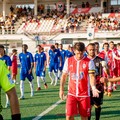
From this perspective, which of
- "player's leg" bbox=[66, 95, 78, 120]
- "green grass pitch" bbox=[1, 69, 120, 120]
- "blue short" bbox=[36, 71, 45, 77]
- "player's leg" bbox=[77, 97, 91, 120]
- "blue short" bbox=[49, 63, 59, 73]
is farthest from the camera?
"blue short" bbox=[49, 63, 59, 73]

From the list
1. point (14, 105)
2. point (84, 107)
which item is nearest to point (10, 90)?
point (14, 105)

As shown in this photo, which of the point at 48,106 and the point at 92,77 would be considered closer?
the point at 92,77

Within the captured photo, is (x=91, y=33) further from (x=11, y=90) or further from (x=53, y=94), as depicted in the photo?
(x=11, y=90)

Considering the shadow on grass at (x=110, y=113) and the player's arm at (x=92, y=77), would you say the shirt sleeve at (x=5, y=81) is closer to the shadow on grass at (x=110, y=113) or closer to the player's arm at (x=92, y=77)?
the player's arm at (x=92, y=77)

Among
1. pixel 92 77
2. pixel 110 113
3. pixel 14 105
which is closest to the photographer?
pixel 14 105

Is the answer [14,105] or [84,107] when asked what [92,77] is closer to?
[84,107]

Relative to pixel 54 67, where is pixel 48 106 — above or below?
below

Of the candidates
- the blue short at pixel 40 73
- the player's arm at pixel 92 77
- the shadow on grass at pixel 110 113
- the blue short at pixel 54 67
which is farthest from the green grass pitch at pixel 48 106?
the blue short at pixel 54 67

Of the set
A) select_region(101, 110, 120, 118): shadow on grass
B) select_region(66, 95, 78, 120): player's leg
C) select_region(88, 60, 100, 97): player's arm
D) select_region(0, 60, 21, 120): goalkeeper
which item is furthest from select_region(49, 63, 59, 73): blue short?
select_region(0, 60, 21, 120): goalkeeper

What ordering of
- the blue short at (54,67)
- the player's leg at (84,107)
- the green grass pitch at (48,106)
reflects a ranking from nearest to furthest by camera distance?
the player's leg at (84,107) → the green grass pitch at (48,106) → the blue short at (54,67)

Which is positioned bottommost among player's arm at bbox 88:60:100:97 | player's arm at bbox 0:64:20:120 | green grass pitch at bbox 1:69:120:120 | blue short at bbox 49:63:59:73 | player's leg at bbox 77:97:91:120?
green grass pitch at bbox 1:69:120:120

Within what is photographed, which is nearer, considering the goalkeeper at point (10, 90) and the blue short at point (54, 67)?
the goalkeeper at point (10, 90)

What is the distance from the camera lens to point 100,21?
1572 inches

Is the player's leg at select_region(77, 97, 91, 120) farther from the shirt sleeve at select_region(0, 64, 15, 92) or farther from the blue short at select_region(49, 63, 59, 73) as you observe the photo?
the blue short at select_region(49, 63, 59, 73)
